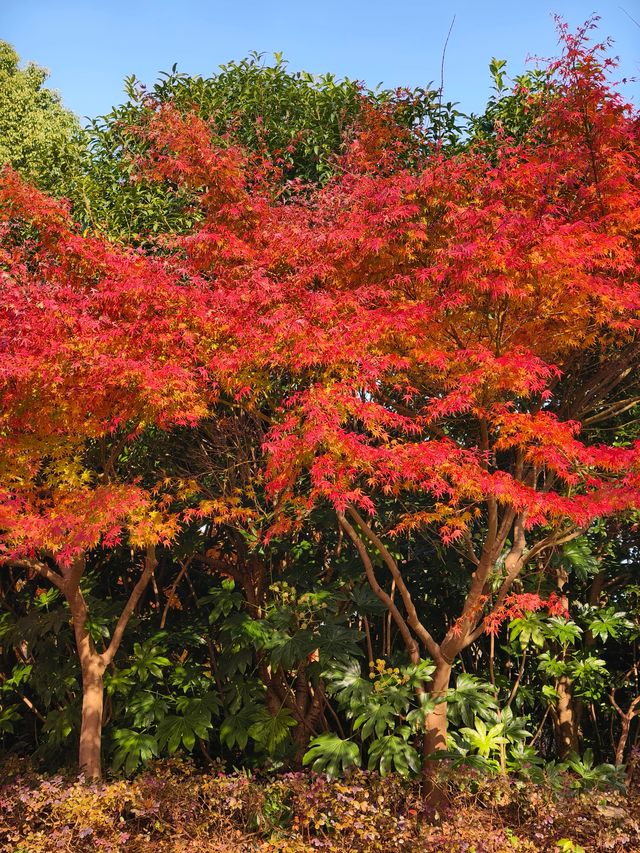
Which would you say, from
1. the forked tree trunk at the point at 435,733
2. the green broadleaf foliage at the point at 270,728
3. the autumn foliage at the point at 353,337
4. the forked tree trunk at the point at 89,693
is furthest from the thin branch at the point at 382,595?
the forked tree trunk at the point at 89,693

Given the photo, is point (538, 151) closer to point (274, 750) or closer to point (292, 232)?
point (292, 232)

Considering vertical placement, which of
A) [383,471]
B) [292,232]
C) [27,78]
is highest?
[27,78]

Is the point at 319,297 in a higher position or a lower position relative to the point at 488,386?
higher

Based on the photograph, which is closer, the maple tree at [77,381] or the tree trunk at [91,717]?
the maple tree at [77,381]

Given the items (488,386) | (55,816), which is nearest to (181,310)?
(488,386)

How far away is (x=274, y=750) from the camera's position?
5.67m

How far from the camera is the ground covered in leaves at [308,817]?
13.5 ft

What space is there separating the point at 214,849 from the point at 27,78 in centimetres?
1429

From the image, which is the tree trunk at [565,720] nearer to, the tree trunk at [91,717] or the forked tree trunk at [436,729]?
the forked tree trunk at [436,729]

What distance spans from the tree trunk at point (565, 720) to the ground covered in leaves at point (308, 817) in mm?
1745

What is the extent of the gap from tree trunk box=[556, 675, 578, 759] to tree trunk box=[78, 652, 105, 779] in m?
3.69

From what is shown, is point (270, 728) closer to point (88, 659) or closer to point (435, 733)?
point (435, 733)

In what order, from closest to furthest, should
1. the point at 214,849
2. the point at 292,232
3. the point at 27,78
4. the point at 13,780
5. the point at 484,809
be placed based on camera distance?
1. the point at 214,849
2. the point at 484,809
3. the point at 292,232
4. the point at 13,780
5. the point at 27,78

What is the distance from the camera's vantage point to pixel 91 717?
5.44m
